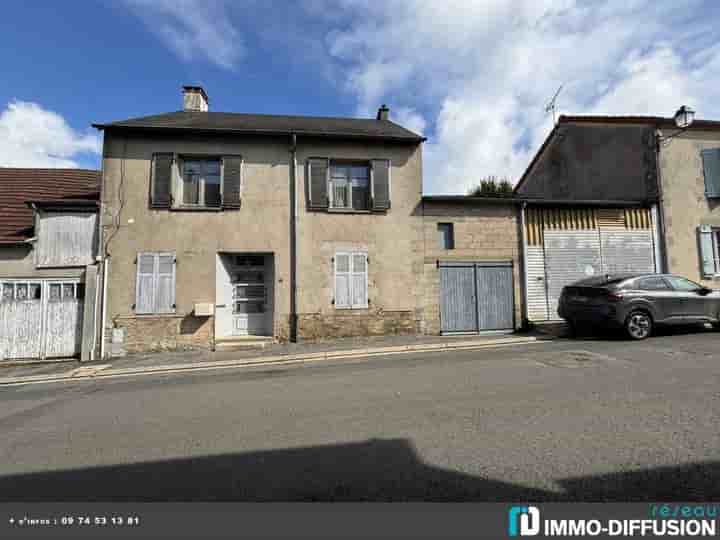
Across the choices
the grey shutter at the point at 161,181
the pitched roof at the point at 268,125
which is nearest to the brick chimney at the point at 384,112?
the pitched roof at the point at 268,125

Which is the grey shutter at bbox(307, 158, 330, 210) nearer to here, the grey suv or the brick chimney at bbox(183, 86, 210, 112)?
the brick chimney at bbox(183, 86, 210, 112)

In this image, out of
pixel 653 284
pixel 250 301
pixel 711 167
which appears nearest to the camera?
pixel 653 284

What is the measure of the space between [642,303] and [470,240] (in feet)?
14.4

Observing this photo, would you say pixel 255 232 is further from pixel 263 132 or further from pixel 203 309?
pixel 263 132

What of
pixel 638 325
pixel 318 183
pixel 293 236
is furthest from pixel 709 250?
pixel 293 236

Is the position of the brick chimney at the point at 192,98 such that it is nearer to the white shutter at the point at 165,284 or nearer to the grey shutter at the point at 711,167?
the white shutter at the point at 165,284

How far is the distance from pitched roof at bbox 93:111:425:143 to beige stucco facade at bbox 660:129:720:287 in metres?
8.51

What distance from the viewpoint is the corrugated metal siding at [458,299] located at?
1026 cm

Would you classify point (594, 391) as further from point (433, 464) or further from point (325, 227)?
point (325, 227)

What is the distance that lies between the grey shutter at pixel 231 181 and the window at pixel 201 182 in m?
0.31

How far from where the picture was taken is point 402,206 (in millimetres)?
10469

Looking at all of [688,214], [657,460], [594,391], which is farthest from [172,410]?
[688,214]

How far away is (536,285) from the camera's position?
422 inches
